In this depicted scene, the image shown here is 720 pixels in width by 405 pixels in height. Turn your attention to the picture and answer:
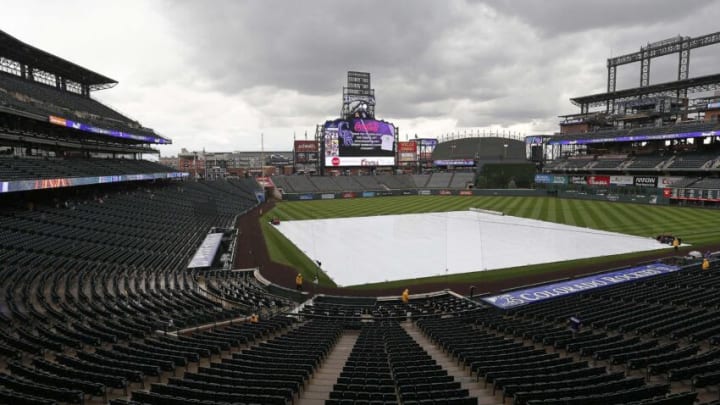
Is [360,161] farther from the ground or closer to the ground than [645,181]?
farther from the ground

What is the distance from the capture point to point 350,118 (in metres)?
77.8

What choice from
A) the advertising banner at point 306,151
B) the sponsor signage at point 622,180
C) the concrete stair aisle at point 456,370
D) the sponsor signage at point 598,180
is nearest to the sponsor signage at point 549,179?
the sponsor signage at point 598,180

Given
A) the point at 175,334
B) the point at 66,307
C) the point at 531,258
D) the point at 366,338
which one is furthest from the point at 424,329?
the point at 531,258

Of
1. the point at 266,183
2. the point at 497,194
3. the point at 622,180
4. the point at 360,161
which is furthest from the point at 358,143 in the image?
the point at 622,180

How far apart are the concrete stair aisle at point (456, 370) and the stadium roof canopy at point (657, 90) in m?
80.9

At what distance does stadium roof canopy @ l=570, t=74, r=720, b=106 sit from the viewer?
66.2 meters

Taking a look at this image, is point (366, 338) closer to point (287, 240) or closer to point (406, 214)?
point (287, 240)

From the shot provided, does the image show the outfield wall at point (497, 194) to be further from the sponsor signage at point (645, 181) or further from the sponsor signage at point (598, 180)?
the sponsor signage at point (645, 181)

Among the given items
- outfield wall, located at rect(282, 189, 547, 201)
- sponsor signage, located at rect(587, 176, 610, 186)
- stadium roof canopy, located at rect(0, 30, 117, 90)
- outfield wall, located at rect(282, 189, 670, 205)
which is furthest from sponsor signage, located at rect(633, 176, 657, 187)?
stadium roof canopy, located at rect(0, 30, 117, 90)

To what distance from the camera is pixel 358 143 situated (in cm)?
7888

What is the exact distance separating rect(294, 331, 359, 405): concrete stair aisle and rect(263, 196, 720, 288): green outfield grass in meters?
10.2

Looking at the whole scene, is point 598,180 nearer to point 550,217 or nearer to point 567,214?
point 567,214

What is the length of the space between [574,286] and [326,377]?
16.8 m

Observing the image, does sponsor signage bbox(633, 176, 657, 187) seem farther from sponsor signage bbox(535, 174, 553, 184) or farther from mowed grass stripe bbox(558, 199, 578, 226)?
mowed grass stripe bbox(558, 199, 578, 226)
